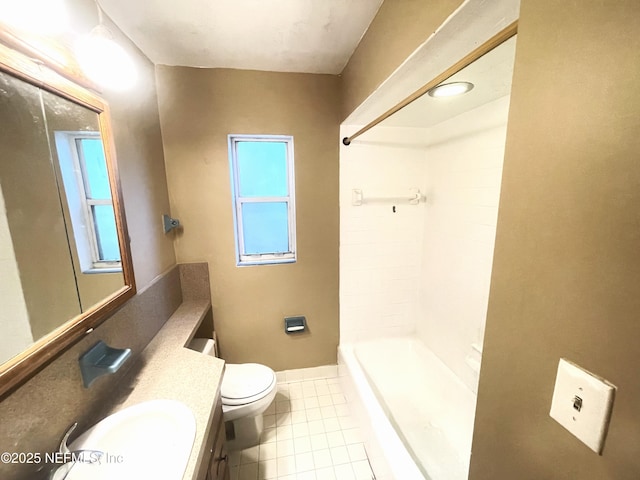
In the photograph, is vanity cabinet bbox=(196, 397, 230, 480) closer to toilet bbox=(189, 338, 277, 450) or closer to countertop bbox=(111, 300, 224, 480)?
countertop bbox=(111, 300, 224, 480)

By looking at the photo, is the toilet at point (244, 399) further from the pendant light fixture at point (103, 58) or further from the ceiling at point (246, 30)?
the ceiling at point (246, 30)

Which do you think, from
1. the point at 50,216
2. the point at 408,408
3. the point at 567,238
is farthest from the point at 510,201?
the point at 408,408

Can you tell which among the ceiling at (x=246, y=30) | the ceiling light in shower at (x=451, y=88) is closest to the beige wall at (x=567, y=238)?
the ceiling light in shower at (x=451, y=88)

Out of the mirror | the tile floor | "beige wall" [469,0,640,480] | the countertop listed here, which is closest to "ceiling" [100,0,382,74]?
the mirror

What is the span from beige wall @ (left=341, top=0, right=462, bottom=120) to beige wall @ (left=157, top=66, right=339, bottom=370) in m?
0.41

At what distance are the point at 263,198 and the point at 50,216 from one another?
1.25 m

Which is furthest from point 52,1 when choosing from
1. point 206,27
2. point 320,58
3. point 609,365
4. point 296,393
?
point 296,393

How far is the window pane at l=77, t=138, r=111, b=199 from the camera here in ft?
3.30

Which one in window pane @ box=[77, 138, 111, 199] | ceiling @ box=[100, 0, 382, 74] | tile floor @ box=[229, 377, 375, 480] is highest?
ceiling @ box=[100, 0, 382, 74]

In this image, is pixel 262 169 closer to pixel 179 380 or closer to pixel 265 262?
pixel 265 262

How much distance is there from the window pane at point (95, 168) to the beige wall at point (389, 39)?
132 cm

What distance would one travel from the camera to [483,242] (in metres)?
1.55

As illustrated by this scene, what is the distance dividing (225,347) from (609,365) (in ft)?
7.23

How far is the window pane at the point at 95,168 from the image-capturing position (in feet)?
3.30
